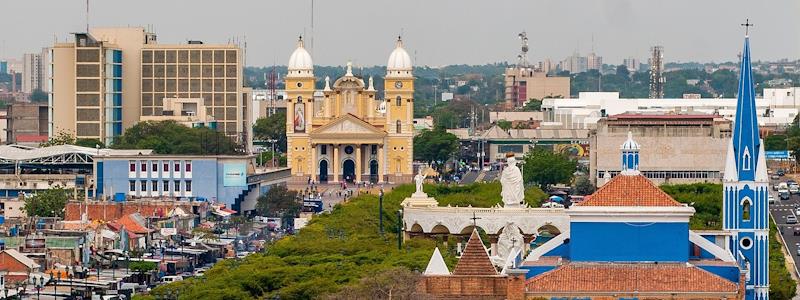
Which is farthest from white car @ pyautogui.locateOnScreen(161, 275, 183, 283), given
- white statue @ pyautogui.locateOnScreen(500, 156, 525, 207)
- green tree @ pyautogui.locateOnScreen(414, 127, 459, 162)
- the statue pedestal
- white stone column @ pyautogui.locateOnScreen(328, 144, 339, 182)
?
green tree @ pyautogui.locateOnScreen(414, 127, 459, 162)

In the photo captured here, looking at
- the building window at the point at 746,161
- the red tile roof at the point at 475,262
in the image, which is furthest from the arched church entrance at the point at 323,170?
the red tile roof at the point at 475,262

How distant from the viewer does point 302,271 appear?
73.9m

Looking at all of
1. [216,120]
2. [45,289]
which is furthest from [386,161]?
[45,289]

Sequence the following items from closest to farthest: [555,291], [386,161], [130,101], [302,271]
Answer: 1. [555,291]
2. [302,271]
3. [386,161]
4. [130,101]

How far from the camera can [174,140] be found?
158m

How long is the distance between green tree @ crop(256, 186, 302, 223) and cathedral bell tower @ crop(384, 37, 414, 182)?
3273 cm

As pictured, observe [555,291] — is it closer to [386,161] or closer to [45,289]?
[45,289]

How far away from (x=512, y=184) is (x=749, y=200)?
23.2 metres

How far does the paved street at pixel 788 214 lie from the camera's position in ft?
329

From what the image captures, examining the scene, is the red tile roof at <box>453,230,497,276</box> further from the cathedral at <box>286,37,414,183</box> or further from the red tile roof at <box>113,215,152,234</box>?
the cathedral at <box>286,37,414,183</box>

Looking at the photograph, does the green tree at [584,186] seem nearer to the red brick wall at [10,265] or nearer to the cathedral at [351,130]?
the cathedral at [351,130]

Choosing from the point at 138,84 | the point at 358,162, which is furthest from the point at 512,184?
the point at 138,84

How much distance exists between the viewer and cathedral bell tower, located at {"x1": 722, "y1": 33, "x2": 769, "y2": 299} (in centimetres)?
6184

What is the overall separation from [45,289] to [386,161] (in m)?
85.7
